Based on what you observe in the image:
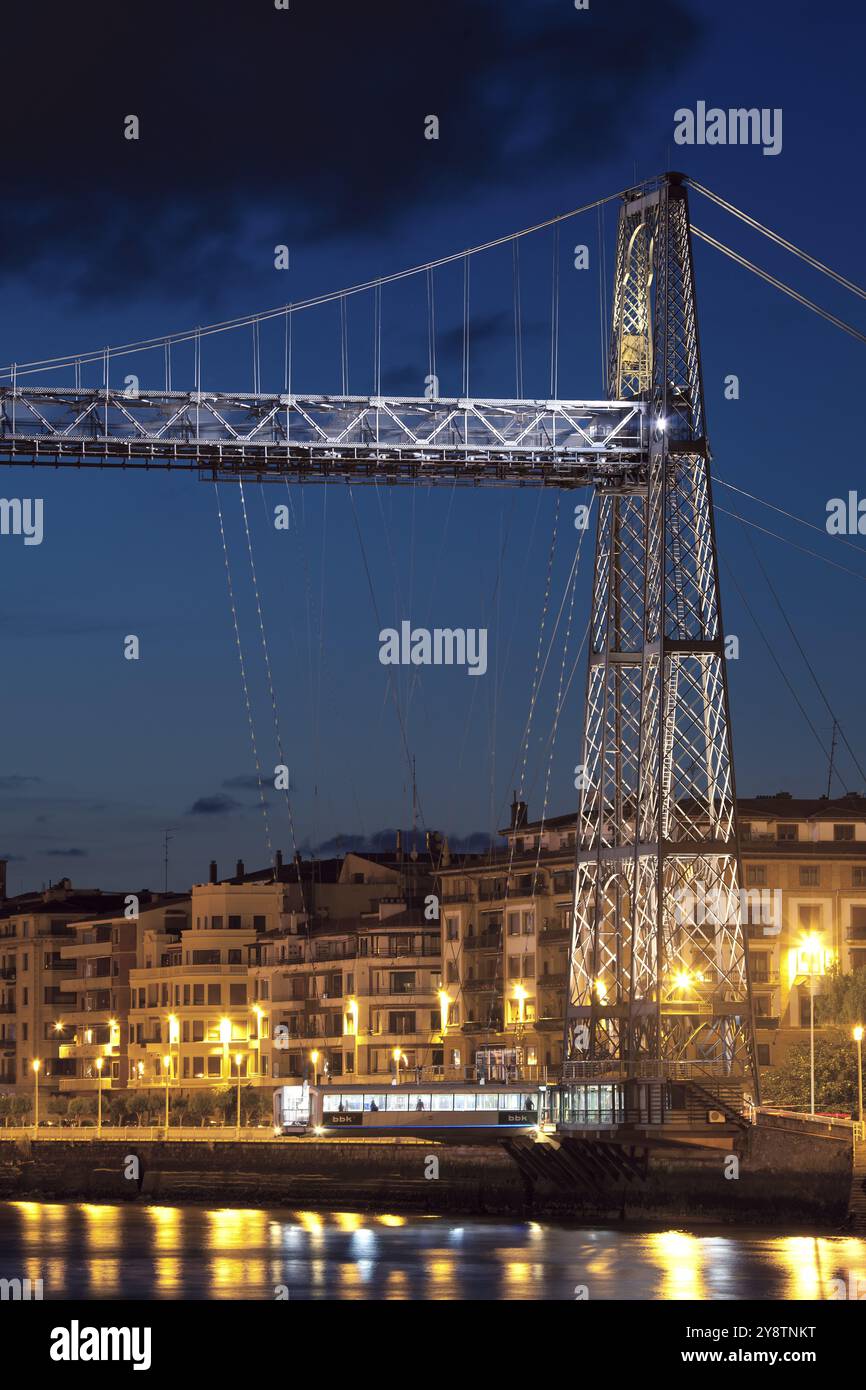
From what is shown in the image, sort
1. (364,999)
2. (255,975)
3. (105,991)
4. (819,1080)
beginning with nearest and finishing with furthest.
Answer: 1. (819,1080)
2. (364,999)
3. (255,975)
4. (105,991)

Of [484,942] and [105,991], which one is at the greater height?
[484,942]

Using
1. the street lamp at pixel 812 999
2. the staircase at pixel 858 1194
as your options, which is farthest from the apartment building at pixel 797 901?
the staircase at pixel 858 1194

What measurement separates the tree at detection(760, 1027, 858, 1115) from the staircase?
15100mm

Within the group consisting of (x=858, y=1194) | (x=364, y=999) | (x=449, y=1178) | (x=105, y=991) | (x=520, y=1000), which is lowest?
(x=449, y=1178)

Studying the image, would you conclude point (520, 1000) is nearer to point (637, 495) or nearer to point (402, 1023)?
point (402, 1023)

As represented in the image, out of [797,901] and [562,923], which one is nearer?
[797,901]

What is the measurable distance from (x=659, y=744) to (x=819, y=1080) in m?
19.1

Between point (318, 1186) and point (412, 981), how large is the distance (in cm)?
3006

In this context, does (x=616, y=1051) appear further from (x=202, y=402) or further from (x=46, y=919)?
(x=46, y=919)

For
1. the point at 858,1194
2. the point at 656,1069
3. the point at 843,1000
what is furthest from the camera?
the point at 843,1000

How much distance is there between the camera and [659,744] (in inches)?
2982

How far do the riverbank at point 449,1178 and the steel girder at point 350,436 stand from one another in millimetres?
18991

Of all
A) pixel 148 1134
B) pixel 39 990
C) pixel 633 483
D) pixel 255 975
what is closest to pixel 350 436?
pixel 633 483

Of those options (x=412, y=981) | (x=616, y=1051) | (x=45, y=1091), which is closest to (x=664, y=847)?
(x=616, y=1051)
